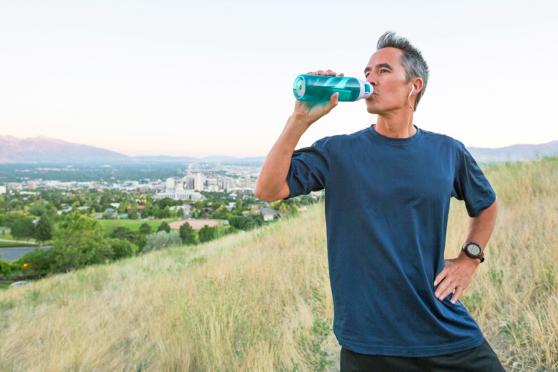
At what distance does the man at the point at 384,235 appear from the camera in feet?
5.80

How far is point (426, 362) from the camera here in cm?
179

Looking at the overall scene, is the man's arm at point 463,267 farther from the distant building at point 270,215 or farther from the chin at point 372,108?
the distant building at point 270,215

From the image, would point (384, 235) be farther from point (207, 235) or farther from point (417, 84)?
point (207, 235)

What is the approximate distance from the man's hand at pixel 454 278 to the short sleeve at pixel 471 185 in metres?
0.27

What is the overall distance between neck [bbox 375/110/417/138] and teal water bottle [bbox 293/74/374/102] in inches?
10.4

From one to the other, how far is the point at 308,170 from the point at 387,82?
530 millimetres

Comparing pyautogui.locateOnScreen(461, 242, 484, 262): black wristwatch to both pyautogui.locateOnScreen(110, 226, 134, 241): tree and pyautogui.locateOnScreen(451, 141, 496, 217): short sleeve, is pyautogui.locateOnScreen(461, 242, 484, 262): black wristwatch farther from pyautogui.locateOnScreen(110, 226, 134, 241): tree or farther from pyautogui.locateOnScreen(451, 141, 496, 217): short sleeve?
pyautogui.locateOnScreen(110, 226, 134, 241): tree

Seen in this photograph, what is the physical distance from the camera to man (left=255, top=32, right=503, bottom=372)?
1769 millimetres

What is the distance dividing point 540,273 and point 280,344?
2233mm

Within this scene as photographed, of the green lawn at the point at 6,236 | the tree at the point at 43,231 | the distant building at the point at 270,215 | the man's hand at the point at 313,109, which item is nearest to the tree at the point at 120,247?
the tree at the point at 43,231

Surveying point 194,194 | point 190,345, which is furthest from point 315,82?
point 194,194

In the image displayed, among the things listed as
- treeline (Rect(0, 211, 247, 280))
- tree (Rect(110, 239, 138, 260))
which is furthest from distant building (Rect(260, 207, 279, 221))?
tree (Rect(110, 239, 138, 260))

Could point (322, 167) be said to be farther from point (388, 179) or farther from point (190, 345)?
point (190, 345)

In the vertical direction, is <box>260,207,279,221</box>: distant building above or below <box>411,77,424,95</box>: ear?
below
